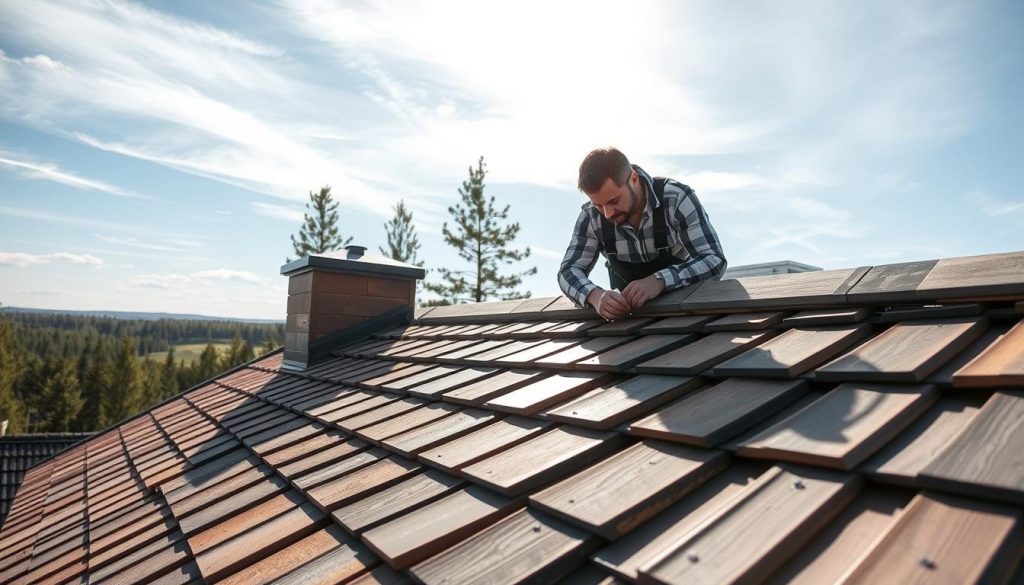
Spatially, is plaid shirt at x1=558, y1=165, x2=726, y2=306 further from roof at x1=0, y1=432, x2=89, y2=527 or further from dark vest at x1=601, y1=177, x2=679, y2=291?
roof at x1=0, y1=432, x2=89, y2=527

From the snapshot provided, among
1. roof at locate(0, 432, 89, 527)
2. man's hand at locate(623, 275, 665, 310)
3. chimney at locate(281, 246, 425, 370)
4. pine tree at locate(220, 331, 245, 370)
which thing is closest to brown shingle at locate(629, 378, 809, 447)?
man's hand at locate(623, 275, 665, 310)

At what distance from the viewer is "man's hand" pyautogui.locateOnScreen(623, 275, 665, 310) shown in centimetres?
267

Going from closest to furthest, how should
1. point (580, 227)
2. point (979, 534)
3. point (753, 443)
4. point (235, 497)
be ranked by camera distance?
point (979, 534) → point (753, 443) → point (235, 497) → point (580, 227)

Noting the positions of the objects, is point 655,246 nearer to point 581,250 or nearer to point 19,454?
point 581,250

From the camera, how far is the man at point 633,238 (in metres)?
2.78

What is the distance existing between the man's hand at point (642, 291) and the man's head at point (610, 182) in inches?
20.3

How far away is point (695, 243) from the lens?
3053 mm

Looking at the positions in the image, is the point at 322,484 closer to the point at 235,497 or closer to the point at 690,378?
the point at 235,497

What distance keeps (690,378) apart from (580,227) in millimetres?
1858

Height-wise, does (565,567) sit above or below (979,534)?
below

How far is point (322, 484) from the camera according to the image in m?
1.84

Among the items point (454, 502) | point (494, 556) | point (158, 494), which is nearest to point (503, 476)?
point (454, 502)

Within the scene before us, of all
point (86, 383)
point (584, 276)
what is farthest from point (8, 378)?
point (584, 276)

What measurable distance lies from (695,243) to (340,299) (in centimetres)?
317
